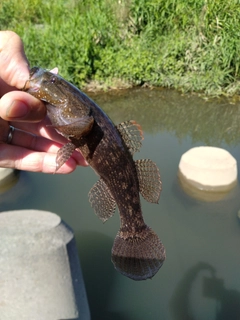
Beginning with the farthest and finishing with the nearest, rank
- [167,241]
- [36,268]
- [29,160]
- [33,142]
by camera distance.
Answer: [167,241] < [33,142] < [29,160] < [36,268]

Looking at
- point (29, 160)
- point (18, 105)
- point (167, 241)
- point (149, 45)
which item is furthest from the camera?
point (149, 45)

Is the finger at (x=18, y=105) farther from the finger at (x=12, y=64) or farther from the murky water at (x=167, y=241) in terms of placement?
the murky water at (x=167, y=241)

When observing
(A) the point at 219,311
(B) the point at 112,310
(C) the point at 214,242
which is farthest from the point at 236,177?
(B) the point at 112,310

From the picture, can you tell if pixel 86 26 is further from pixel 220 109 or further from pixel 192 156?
pixel 192 156

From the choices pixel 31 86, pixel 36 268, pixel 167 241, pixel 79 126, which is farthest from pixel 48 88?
pixel 167 241

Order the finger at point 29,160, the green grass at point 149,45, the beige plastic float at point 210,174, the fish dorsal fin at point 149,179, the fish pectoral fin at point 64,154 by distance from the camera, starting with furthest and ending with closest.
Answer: the green grass at point 149,45 → the beige plastic float at point 210,174 → the finger at point 29,160 → the fish dorsal fin at point 149,179 → the fish pectoral fin at point 64,154

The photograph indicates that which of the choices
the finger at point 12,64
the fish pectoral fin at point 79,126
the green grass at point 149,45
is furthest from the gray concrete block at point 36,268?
the green grass at point 149,45

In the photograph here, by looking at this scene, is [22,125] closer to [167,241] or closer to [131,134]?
[131,134]
